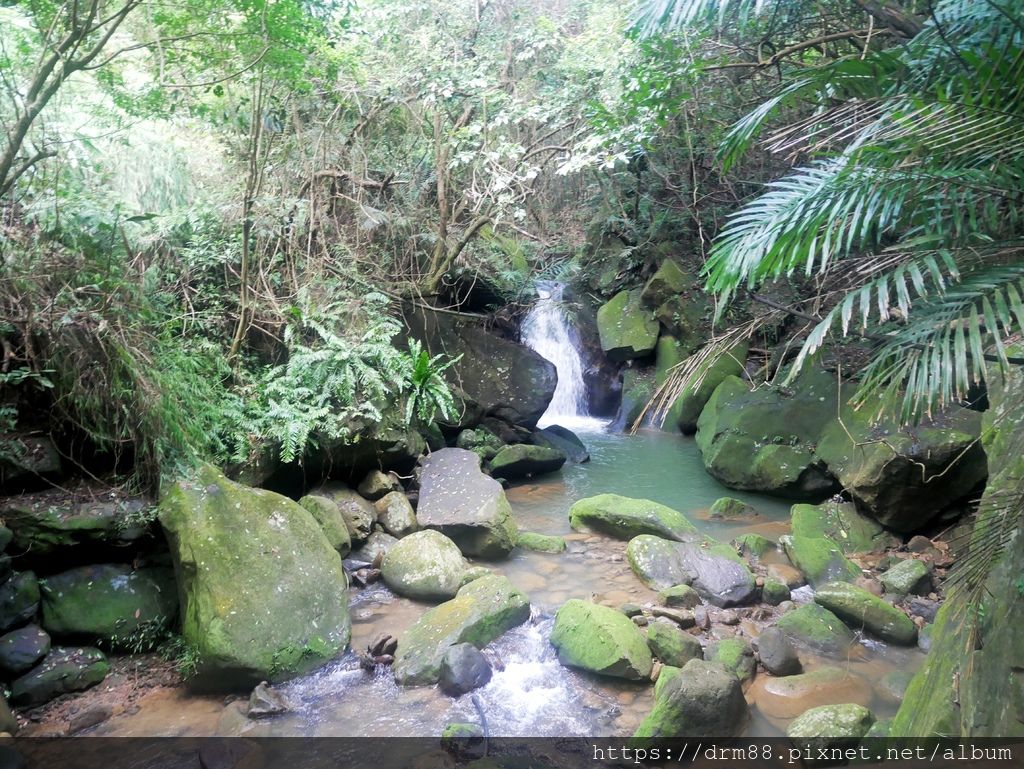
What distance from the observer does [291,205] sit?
7621 millimetres

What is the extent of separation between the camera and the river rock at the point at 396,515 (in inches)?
255

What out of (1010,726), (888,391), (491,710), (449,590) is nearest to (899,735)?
(1010,726)

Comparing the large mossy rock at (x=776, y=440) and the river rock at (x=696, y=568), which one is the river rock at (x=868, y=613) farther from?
the large mossy rock at (x=776, y=440)

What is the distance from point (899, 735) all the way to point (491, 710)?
2271 millimetres

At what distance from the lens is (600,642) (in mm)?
4469

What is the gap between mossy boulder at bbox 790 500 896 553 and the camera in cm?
642

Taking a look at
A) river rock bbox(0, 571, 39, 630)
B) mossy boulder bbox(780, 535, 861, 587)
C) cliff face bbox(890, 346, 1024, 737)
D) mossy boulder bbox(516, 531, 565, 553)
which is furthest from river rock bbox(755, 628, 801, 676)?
river rock bbox(0, 571, 39, 630)

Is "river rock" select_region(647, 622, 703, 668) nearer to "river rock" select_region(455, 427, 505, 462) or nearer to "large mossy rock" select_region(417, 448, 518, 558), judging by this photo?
"large mossy rock" select_region(417, 448, 518, 558)

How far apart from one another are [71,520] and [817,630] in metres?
5.38

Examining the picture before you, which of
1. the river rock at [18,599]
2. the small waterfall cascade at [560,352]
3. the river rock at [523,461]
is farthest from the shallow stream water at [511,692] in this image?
the small waterfall cascade at [560,352]

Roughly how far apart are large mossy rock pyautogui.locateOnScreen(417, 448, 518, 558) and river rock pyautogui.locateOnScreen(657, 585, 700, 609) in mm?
1652

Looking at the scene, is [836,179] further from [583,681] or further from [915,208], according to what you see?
[583,681]

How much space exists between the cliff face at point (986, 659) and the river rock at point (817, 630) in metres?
1.47

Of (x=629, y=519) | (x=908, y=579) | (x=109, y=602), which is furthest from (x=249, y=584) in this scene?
(x=908, y=579)
